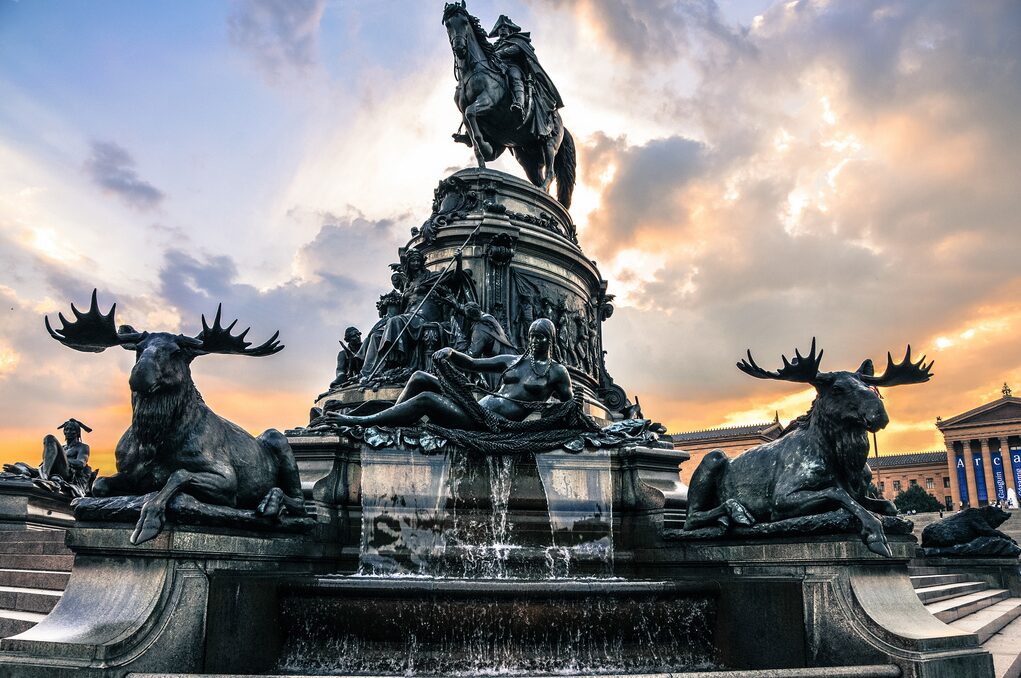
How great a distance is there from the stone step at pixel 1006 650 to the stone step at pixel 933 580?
5.42ft

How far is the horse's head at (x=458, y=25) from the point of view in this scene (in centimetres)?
2259

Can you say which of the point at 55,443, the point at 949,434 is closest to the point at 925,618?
the point at 55,443

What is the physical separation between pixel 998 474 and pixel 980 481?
8.59 feet

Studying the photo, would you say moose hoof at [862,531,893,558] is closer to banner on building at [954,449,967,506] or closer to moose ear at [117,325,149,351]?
moose ear at [117,325,149,351]

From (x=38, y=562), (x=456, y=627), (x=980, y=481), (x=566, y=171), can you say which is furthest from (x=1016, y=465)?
(x=38, y=562)

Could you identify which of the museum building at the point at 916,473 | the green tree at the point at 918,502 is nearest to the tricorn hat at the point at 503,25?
the green tree at the point at 918,502

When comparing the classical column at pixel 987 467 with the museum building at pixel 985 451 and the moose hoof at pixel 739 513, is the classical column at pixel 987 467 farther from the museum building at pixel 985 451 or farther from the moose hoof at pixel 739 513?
the moose hoof at pixel 739 513

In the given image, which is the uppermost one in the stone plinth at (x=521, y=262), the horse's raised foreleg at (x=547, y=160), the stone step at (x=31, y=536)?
the horse's raised foreleg at (x=547, y=160)

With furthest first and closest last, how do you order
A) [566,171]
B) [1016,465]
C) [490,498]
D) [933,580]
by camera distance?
[1016,465] < [566,171] < [933,580] < [490,498]

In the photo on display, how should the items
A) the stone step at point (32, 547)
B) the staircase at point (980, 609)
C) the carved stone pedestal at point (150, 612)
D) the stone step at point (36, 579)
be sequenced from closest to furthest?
1. the carved stone pedestal at point (150, 612)
2. the staircase at point (980, 609)
3. the stone step at point (36, 579)
4. the stone step at point (32, 547)

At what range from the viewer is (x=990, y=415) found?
356ft

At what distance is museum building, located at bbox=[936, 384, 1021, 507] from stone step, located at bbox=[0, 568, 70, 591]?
119973 mm

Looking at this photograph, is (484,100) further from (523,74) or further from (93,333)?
(93,333)

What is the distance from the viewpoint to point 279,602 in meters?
6.77
